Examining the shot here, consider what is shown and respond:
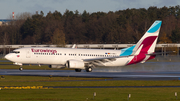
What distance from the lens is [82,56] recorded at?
48.8m

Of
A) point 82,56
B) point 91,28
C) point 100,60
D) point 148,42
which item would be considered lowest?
point 100,60

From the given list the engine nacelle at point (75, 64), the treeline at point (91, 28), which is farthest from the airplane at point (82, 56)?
the treeline at point (91, 28)

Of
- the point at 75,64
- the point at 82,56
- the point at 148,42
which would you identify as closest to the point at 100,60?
the point at 82,56

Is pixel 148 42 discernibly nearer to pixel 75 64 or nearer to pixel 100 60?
pixel 100 60

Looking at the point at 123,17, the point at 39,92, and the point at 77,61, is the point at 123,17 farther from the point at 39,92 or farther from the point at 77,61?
the point at 39,92

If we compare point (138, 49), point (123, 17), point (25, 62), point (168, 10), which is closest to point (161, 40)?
point (123, 17)

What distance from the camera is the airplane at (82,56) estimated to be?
47.1 metres

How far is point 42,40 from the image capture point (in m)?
167

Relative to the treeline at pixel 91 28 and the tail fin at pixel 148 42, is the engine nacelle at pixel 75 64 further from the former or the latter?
the treeline at pixel 91 28

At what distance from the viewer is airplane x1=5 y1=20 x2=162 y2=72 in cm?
4712

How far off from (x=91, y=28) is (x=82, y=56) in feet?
406

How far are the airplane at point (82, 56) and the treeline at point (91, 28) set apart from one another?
10767 cm

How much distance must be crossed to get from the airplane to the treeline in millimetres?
107671

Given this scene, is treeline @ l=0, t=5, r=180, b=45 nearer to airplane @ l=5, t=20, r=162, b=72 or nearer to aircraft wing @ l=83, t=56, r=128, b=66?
airplane @ l=5, t=20, r=162, b=72
